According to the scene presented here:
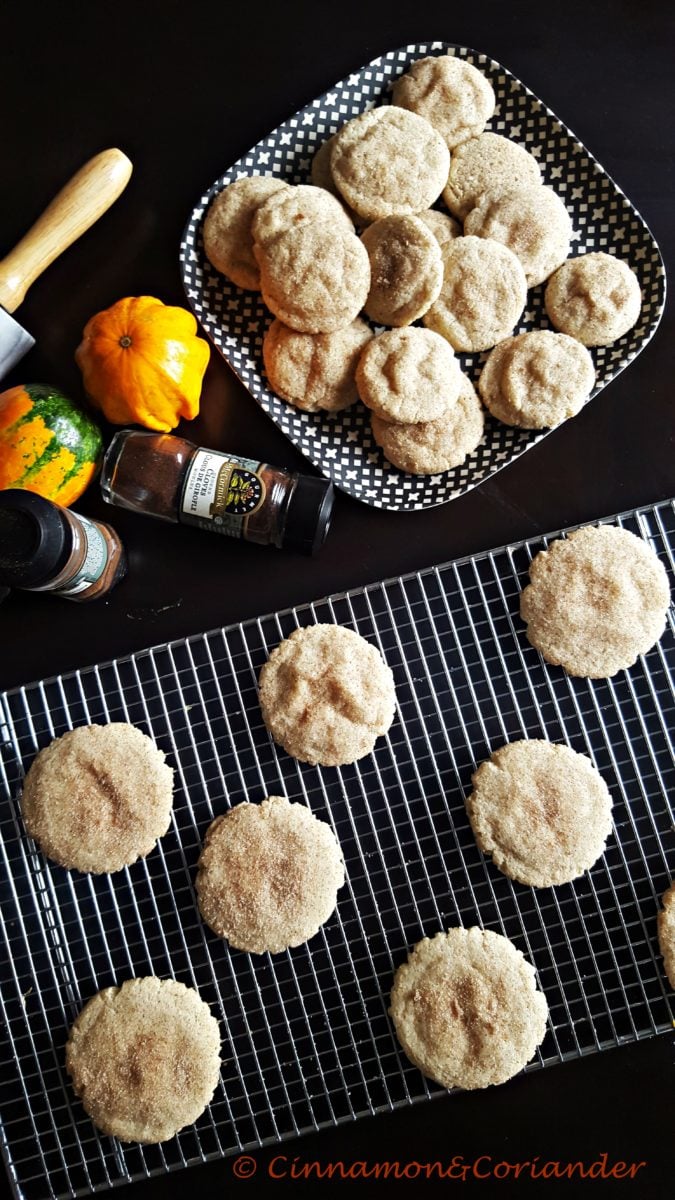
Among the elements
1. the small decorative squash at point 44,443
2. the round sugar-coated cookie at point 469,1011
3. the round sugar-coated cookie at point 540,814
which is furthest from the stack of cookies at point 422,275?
the round sugar-coated cookie at point 469,1011

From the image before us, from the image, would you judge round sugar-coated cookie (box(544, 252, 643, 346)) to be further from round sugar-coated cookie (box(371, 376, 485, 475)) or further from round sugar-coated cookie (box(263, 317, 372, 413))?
round sugar-coated cookie (box(263, 317, 372, 413))

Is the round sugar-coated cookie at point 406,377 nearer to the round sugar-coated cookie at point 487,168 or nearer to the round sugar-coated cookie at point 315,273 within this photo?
the round sugar-coated cookie at point 315,273

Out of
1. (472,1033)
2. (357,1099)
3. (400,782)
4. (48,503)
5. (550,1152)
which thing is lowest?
(550,1152)

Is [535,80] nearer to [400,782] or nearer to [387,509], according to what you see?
[387,509]

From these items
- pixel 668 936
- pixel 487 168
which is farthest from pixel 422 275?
pixel 668 936

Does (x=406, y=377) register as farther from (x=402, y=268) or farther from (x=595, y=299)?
(x=595, y=299)

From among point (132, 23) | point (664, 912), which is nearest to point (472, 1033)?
point (664, 912)

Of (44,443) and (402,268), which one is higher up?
(402,268)
